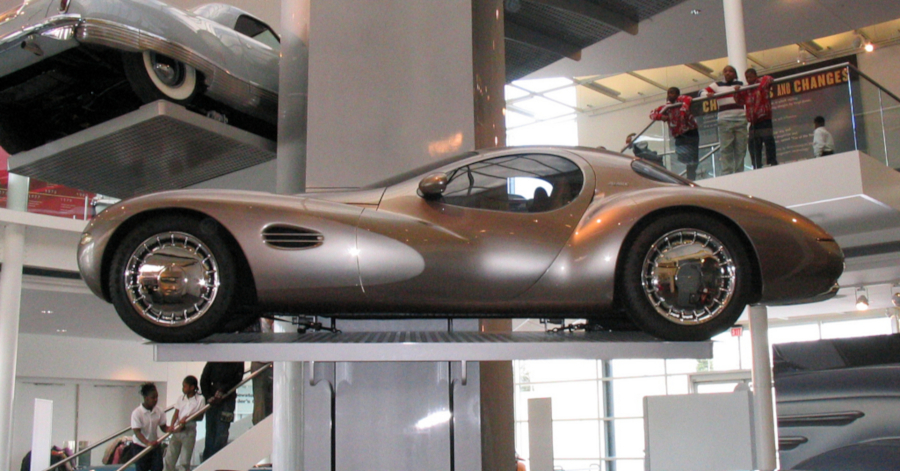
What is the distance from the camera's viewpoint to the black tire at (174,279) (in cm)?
255

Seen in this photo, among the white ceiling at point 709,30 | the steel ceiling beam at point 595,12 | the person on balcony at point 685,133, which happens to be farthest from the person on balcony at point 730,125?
the white ceiling at point 709,30

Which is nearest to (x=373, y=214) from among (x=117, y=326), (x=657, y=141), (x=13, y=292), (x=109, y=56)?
(x=109, y=56)

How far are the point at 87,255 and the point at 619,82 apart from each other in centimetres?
2301

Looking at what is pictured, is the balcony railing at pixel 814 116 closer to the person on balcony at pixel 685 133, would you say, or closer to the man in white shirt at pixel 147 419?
the person on balcony at pixel 685 133

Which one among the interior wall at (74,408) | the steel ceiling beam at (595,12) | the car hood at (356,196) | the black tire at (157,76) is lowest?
the interior wall at (74,408)

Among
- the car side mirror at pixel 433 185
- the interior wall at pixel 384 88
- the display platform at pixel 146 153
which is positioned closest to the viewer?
the car side mirror at pixel 433 185

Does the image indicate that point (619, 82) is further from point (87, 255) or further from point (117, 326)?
point (87, 255)

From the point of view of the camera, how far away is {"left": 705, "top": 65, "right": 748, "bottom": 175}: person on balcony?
28.9 feet

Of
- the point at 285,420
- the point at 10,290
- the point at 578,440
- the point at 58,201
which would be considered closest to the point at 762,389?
the point at 285,420

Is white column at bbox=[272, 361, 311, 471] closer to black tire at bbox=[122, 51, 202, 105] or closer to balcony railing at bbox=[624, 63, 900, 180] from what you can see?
black tire at bbox=[122, 51, 202, 105]

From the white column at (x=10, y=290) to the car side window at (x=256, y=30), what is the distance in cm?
735

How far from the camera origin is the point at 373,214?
275 cm

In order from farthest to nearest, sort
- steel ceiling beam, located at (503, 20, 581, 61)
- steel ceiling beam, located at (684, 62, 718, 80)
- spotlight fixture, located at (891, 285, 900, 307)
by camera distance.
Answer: steel ceiling beam, located at (684, 62, 718, 80) < spotlight fixture, located at (891, 285, 900, 307) < steel ceiling beam, located at (503, 20, 581, 61)

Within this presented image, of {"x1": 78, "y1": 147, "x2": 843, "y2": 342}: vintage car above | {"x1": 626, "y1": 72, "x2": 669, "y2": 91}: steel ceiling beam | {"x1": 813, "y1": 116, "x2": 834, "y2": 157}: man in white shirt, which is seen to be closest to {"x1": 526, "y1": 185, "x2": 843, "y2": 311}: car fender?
{"x1": 78, "y1": 147, "x2": 843, "y2": 342}: vintage car above
